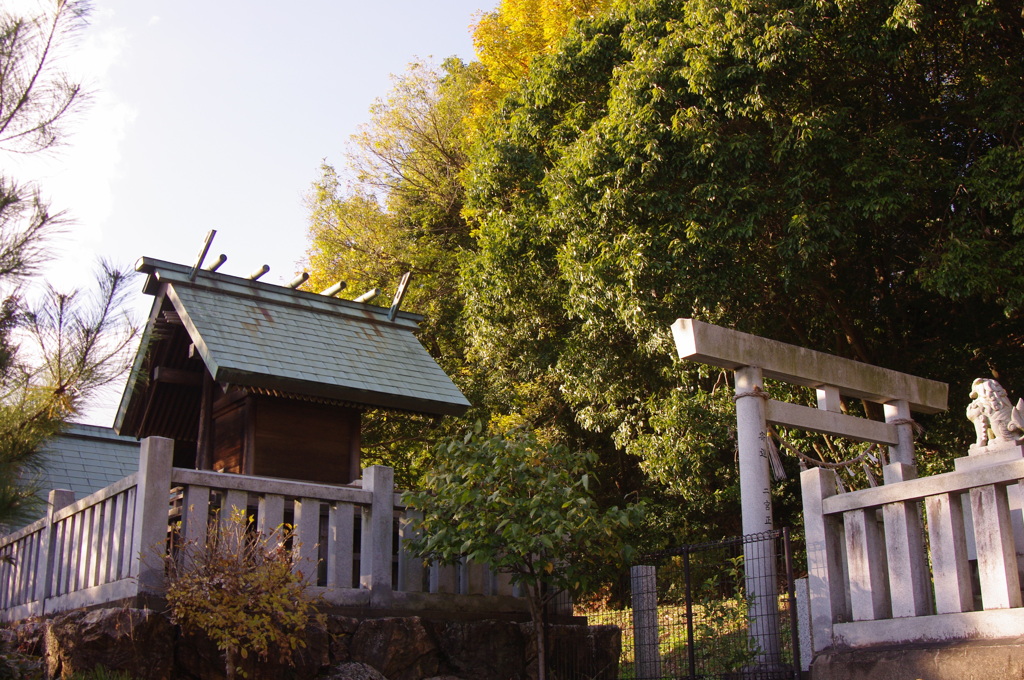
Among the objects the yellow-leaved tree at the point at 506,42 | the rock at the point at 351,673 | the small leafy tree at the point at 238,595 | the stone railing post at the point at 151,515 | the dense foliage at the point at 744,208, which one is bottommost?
the rock at the point at 351,673

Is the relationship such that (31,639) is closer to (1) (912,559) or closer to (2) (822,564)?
(2) (822,564)

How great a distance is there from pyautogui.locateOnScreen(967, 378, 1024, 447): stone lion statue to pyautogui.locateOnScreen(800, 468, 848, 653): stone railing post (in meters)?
1.59

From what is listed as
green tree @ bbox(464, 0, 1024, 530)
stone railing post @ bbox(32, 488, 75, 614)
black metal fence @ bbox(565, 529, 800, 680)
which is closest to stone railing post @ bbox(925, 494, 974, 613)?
black metal fence @ bbox(565, 529, 800, 680)

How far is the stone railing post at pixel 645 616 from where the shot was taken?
33.6 feet

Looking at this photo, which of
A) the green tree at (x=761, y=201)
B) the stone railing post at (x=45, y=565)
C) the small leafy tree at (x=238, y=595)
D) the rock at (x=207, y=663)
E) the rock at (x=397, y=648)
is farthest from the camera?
the green tree at (x=761, y=201)

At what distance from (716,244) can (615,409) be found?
4390 millimetres

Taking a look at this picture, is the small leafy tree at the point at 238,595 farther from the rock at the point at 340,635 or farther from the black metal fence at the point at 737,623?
the black metal fence at the point at 737,623

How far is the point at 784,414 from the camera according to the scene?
11.2 meters

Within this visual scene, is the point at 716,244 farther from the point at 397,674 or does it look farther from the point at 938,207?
the point at 397,674

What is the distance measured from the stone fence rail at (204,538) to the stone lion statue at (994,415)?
506 centimetres

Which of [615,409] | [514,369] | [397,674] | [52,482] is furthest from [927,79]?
[52,482]

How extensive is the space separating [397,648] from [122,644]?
253 centimetres

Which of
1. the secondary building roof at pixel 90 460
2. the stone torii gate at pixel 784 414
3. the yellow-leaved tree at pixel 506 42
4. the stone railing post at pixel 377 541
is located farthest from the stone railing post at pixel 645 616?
the yellow-leaved tree at pixel 506 42

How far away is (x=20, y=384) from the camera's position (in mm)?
7527
